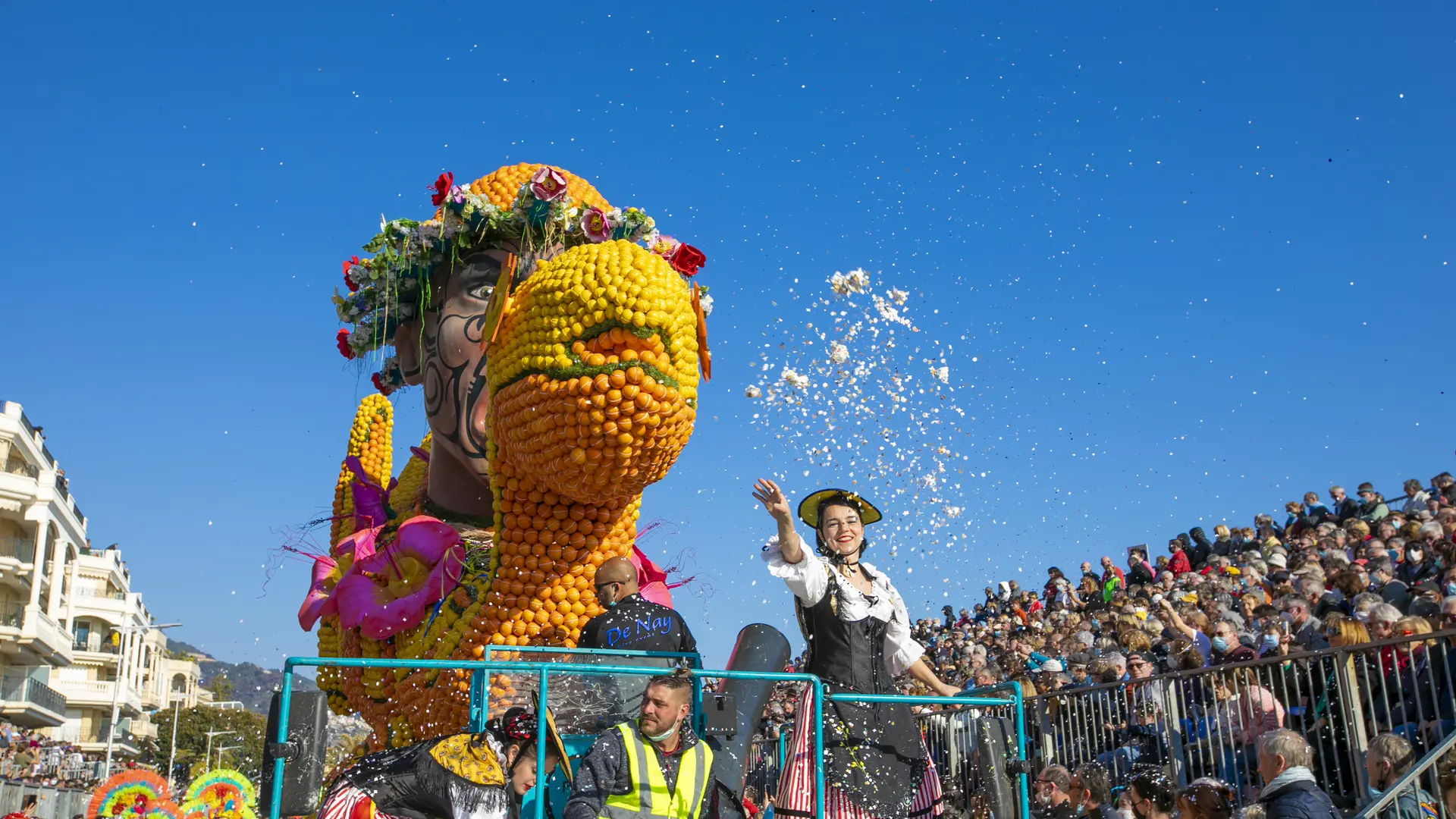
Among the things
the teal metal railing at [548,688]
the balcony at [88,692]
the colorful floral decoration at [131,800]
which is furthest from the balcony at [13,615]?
the teal metal railing at [548,688]

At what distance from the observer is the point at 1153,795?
5.30 m

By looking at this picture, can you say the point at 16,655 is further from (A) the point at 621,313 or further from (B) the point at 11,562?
(A) the point at 621,313

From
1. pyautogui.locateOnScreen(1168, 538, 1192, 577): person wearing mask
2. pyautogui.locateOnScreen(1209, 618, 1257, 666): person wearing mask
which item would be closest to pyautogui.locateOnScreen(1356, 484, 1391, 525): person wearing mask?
pyautogui.locateOnScreen(1168, 538, 1192, 577): person wearing mask

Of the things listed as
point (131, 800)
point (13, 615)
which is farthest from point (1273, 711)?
point (13, 615)

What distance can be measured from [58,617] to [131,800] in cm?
4121

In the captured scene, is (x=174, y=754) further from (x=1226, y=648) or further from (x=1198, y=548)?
(x=1226, y=648)

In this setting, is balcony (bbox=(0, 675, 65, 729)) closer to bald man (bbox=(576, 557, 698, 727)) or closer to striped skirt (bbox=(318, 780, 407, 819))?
bald man (bbox=(576, 557, 698, 727))

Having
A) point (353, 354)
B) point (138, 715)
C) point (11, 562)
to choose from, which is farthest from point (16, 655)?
point (353, 354)

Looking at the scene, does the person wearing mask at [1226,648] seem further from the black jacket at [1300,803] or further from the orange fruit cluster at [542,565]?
the orange fruit cluster at [542,565]

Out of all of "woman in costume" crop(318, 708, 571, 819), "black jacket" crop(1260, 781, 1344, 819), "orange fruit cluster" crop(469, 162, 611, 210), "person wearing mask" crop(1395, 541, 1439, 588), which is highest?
"orange fruit cluster" crop(469, 162, 611, 210)

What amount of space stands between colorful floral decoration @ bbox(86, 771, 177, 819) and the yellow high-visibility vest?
20.6 feet

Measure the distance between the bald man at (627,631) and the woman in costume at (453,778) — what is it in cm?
41

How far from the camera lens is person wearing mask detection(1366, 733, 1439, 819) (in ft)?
17.1

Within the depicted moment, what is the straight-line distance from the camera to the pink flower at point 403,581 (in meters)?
5.28
